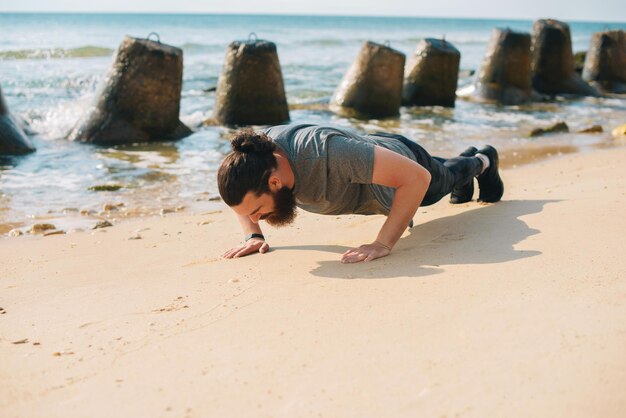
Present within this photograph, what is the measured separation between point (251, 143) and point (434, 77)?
9.98 m

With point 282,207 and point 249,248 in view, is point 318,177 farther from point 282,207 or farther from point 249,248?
point 249,248

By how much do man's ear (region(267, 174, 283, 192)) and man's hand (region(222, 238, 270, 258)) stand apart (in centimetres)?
57

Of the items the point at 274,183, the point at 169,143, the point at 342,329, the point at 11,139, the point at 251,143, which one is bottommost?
the point at 169,143

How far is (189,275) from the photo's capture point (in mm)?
3205

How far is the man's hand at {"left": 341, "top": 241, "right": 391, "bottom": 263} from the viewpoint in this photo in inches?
127

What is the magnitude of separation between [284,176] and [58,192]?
135 inches

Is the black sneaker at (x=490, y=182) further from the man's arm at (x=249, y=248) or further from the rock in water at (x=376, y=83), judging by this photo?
the rock in water at (x=376, y=83)

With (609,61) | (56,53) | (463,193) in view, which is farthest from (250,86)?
(56,53)

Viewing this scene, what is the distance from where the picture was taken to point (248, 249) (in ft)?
12.0

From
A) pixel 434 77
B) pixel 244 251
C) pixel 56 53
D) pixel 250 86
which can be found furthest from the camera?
pixel 56 53

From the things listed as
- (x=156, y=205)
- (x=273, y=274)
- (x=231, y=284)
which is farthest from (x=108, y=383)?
(x=156, y=205)

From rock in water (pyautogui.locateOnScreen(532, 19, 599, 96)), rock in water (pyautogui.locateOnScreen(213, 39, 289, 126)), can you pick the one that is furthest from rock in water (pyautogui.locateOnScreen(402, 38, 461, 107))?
rock in water (pyautogui.locateOnScreen(213, 39, 289, 126))

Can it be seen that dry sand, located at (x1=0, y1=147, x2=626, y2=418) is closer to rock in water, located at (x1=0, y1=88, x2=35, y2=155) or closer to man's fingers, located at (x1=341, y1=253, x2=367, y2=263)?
man's fingers, located at (x1=341, y1=253, x2=367, y2=263)

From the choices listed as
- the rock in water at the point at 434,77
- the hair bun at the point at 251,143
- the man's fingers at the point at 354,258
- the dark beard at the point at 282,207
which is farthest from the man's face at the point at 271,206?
the rock in water at the point at 434,77
